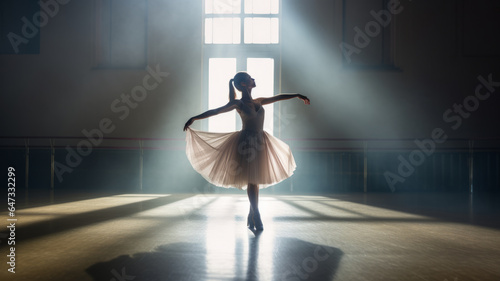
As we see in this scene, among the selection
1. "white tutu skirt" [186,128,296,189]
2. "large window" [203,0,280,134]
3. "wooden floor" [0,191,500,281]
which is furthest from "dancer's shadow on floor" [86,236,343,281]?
"large window" [203,0,280,134]

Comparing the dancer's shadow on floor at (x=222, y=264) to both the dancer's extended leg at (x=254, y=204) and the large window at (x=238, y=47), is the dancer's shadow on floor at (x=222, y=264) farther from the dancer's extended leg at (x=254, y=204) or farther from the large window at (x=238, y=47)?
the large window at (x=238, y=47)

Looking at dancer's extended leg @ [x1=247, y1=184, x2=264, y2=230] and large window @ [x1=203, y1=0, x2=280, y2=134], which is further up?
large window @ [x1=203, y1=0, x2=280, y2=134]

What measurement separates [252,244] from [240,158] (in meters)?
0.92

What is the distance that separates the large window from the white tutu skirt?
514 centimetres

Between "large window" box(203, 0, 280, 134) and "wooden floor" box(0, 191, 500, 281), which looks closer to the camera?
"wooden floor" box(0, 191, 500, 281)

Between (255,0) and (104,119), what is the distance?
428 cm

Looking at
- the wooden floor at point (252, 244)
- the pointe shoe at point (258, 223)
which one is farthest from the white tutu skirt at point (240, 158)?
the wooden floor at point (252, 244)

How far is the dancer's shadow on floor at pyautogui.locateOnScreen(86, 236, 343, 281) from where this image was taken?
229 cm

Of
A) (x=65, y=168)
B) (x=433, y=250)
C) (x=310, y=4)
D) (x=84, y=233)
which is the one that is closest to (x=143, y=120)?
(x=65, y=168)

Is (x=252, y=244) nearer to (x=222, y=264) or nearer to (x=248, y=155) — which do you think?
(x=222, y=264)

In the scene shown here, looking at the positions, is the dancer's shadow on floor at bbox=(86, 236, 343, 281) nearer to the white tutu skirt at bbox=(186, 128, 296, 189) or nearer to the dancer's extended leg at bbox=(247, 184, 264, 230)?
the dancer's extended leg at bbox=(247, 184, 264, 230)

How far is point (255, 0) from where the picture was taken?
9531 mm

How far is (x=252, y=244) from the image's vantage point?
10.5 ft

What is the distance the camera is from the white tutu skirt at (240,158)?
3.84 meters
